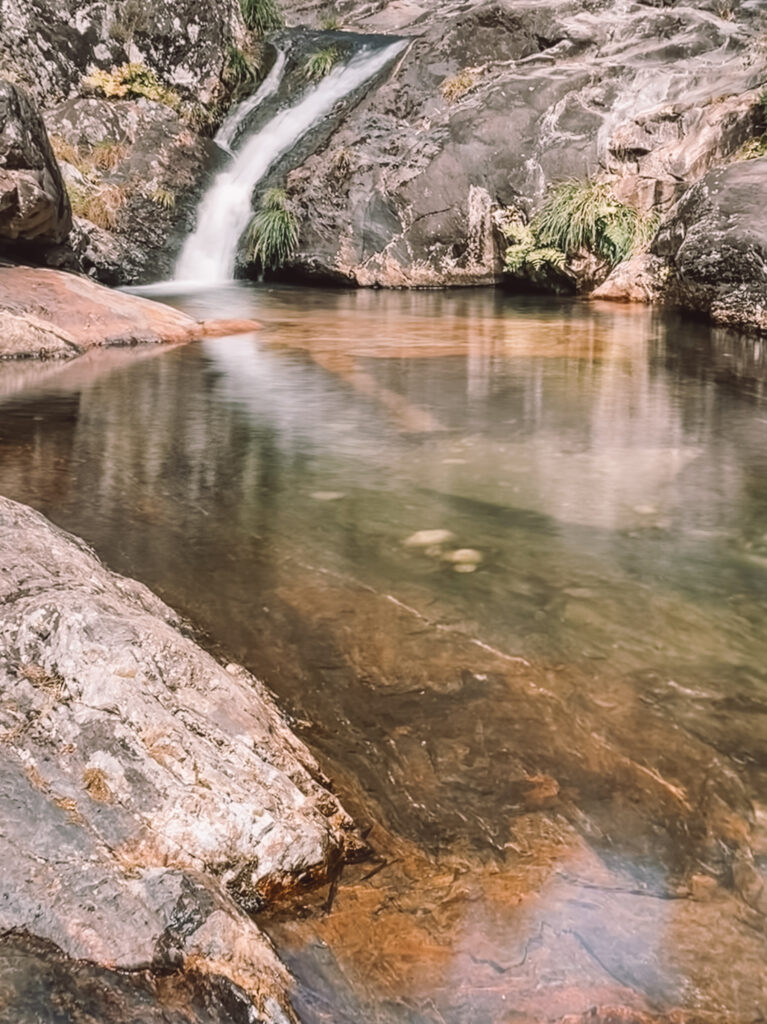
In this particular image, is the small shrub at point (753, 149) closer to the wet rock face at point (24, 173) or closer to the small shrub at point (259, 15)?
the wet rock face at point (24, 173)

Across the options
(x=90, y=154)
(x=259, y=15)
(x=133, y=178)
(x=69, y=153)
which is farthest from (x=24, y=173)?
(x=259, y=15)

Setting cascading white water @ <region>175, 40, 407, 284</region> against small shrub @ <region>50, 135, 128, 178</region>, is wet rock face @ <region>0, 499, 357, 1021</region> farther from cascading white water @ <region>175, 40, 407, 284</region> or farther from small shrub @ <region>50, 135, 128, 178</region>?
small shrub @ <region>50, 135, 128, 178</region>

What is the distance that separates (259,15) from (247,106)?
100 inches

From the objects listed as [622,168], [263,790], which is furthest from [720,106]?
[263,790]

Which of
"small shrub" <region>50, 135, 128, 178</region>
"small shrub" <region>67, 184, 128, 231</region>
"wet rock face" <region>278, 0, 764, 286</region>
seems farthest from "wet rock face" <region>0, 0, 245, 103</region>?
"wet rock face" <region>278, 0, 764, 286</region>

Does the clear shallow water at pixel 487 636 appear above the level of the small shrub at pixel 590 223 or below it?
below

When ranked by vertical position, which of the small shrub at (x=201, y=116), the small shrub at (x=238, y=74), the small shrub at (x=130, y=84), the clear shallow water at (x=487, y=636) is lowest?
the clear shallow water at (x=487, y=636)

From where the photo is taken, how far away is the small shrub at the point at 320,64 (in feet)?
52.5

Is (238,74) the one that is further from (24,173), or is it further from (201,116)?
(24,173)

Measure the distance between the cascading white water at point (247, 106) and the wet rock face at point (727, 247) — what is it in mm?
8976

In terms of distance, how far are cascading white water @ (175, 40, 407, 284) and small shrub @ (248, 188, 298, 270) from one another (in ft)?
1.69

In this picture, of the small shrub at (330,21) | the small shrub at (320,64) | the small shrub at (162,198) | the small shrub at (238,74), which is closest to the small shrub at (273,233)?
the small shrub at (162,198)

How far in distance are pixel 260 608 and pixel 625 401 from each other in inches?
147

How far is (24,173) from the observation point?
747 centimetres
